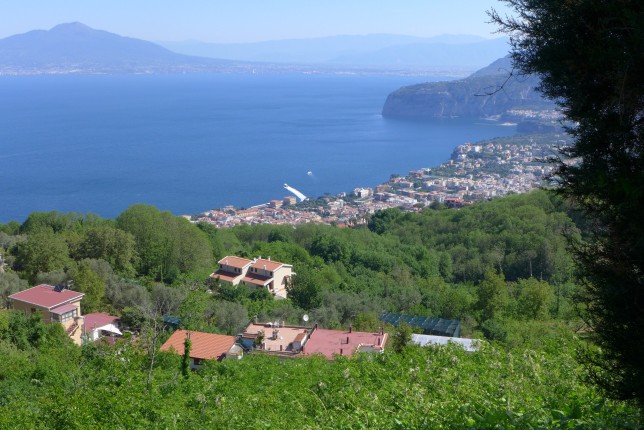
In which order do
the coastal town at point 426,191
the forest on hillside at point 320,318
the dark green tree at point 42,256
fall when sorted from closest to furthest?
the forest on hillside at point 320,318 → the dark green tree at point 42,256 → the coastal town at point 426,191

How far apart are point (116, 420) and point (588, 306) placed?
336 centimetres

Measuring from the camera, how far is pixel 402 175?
150 ft

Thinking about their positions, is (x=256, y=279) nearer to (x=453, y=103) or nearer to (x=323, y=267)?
(x=323, y=267)

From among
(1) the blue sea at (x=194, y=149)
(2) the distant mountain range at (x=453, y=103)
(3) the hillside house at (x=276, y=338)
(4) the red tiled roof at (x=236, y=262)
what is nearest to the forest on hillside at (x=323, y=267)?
(4) the red tiled roof at (x=236, y=262)

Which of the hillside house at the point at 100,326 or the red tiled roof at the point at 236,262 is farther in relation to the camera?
the red tiled roof at the point at 236,262

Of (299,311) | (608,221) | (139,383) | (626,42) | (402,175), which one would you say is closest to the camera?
(626,42)

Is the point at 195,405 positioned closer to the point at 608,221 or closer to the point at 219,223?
the point at 608,221

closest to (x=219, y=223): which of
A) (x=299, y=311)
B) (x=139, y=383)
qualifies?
(x=299, y=311)

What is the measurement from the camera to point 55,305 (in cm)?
1185

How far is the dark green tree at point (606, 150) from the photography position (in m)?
2.48

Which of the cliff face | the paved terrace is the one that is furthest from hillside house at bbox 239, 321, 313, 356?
the cliff face

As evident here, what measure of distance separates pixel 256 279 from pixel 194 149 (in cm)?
3642

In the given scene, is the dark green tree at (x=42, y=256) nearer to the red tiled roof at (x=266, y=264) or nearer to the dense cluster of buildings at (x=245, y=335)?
the dense cluster of buildings at (x=245, y=335)

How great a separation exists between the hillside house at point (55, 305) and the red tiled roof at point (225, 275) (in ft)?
17.7
